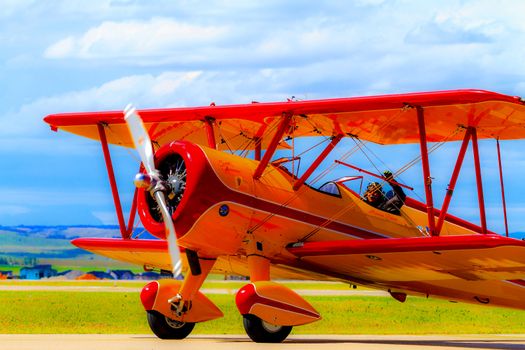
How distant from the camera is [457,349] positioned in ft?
62.1

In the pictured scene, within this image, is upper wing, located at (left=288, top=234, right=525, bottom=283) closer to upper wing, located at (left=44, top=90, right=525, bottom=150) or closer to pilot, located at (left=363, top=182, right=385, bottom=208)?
pilot, located at (left=363, top=182, right=385, bottom=208)

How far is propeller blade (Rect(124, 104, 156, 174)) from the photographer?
744 inches

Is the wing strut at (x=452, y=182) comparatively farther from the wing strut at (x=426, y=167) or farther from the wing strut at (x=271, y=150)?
the wing strut at (x=271, y=150)

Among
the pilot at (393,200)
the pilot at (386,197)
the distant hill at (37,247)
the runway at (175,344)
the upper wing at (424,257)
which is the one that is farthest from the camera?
the distant hill at (37,247)

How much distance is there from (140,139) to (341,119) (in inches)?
156

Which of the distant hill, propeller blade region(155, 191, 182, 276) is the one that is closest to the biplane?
propeller blade region(155, 191, 182, 276)

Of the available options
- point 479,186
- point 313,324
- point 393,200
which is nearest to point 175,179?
point 393,200

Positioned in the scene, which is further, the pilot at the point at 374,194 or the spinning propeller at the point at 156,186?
the pilot at the point at 374,194

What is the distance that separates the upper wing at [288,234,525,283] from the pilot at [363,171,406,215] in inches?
54.1

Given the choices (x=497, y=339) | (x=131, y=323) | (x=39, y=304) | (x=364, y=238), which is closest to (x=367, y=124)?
(x=364, y=238)

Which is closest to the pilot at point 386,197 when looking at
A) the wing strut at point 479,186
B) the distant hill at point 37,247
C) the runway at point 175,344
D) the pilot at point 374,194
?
the pilot at point 374,194

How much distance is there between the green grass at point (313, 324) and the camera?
92.1ft

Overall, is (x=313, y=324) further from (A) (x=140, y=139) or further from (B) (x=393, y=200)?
(A) (x=140, y=139)

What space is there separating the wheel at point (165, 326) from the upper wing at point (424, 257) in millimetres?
2491
